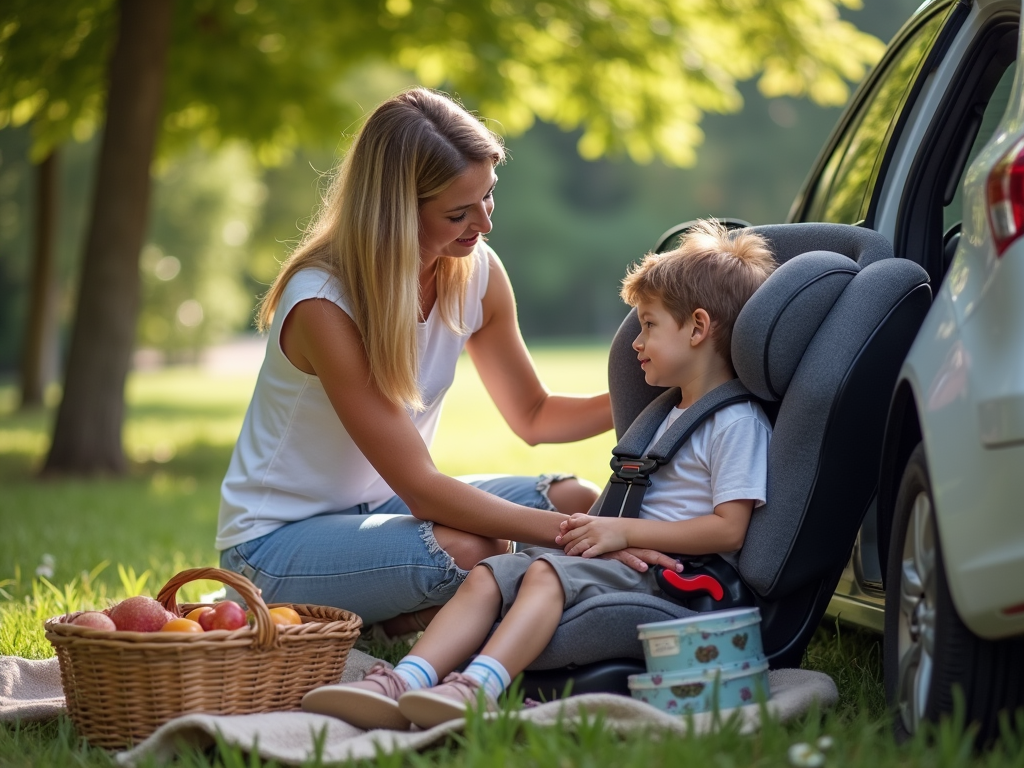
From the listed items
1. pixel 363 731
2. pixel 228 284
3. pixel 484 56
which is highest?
pixel 484 56

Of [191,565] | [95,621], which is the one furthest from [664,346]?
[191,565]

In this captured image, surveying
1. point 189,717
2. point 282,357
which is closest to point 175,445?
point 282,357

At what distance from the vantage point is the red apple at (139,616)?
282 centimetres

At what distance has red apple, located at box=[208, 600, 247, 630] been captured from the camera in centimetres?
282

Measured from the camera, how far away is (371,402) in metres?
3.25

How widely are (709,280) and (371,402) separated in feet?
3.23

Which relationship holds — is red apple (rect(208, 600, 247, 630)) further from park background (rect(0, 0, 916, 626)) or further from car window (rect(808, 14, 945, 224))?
car window (rect(808, 14, 945, 224))

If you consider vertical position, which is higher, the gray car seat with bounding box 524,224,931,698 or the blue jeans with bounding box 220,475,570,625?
the gray car seat with bounding box 524,224,931,698

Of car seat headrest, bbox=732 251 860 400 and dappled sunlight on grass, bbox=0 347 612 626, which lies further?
dappled sunlight on grass, bbox=0 347 612 626

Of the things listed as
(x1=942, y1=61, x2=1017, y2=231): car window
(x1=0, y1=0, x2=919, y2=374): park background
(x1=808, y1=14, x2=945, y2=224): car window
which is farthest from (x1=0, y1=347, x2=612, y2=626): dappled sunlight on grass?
(x1=0, y1=0, x2=919, y2=374): park background

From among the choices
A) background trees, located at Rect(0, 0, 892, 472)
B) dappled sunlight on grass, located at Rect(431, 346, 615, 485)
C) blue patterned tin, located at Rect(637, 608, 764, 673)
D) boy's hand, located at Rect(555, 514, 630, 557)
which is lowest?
dappled sunlight on grass, located at Rect(431, 346, 615, 485)

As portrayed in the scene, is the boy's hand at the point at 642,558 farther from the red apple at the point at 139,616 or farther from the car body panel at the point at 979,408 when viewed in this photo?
the red apple at the point at 139,616

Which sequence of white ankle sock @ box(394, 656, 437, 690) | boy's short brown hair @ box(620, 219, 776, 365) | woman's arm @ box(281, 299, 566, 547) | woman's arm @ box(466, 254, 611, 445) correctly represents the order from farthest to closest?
woman's arm @ box(466, 254, 611, 445)
woman's arm @ box(281, 299, 566, 547)
boy's short brown hair @ box(620, 219, 776, 365)
white ankle sock @ box(394, 656, 437, 690)

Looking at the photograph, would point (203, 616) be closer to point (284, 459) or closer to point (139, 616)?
point (139, 616)
